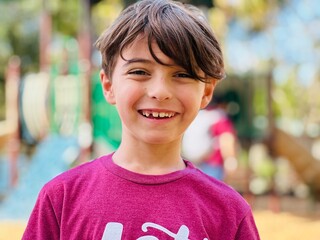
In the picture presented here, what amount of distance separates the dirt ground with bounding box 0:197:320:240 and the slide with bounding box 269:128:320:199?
62cm

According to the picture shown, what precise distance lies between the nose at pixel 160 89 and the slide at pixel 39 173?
263 inches

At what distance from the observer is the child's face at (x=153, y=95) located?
1.74 meters

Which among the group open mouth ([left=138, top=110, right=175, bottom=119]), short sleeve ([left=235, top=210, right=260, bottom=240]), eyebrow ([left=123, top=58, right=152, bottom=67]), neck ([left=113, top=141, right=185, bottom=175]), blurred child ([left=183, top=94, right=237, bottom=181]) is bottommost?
blurred child ([left=183, top=94, right=237, bottom=181])

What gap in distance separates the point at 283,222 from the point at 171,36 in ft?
24.4

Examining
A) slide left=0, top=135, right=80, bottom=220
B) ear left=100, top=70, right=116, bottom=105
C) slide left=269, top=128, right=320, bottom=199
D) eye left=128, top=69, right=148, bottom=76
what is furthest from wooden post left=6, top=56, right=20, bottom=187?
eye left=128, top=69, right=148, bottom=76

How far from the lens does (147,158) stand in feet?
6.06

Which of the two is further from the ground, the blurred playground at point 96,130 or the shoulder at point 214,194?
the shoulder at point 214,194

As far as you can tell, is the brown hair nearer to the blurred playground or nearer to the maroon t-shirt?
the maroon t-shirt

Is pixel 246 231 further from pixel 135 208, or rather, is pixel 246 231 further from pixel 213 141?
pixel 213 141

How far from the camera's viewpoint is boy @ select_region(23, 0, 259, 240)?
5.65ft

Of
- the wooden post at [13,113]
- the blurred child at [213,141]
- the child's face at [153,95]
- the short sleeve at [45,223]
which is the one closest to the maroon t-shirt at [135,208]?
the short sleeve at [45,223]

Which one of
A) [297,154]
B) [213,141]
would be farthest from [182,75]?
[297,154]

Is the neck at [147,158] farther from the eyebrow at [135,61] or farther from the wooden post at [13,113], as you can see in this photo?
the wooden post at [13,113]

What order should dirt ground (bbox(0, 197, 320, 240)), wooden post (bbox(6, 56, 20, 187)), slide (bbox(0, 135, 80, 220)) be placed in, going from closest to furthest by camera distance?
1. dirt ground (bbox(0, 197, 320, 240))
2. slide (bbox(0, 135, 80, 220))
3. wooden post (bbox(6, 56, 20, 187))
